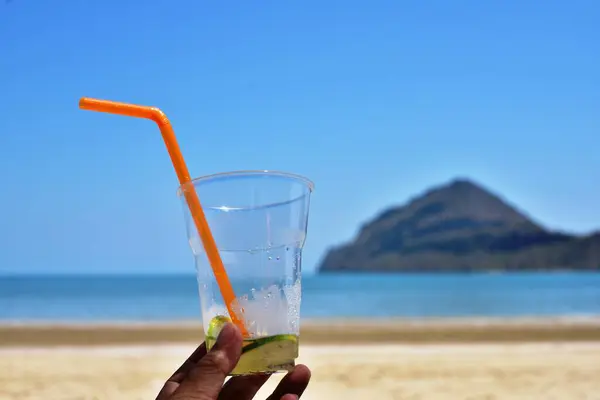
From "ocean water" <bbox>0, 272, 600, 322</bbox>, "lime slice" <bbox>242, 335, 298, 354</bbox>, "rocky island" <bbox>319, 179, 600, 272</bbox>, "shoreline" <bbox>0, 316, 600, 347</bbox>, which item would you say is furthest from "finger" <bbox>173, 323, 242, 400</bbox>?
"rocky island" <bbox>319, 179, 600, 272</bbox>

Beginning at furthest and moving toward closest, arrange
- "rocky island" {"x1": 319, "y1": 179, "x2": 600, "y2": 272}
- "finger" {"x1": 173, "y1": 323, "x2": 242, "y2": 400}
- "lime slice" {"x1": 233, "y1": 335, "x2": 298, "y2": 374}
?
"rocky island" {"x1": 319, "y1": 179, "x2": 600, "y2": 272} < "lime slice" {"x1": 233, "y1": 335, "x2": 298, "y2": 374} < "finger" {"x1": 173, "y1": 323, "x2": 242, "y2": 400}

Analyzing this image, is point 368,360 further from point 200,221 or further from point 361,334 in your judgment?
point 200,221

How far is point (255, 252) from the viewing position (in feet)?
7.10

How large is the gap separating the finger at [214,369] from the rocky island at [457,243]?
135 metres

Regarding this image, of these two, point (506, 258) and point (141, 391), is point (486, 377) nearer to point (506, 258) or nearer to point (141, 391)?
point (141, 391)

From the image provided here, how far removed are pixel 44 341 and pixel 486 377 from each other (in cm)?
938

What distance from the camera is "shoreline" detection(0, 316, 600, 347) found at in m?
14.6

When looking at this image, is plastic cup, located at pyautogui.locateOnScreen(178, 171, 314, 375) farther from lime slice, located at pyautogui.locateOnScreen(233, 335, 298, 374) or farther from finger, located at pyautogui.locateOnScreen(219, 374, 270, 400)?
finger, located at pyautogui.locateOnScreen(219, 374, 270, 400)

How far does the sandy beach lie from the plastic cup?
5.97 m

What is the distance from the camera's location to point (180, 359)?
11297 millimetres

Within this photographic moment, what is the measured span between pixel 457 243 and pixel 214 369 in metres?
145

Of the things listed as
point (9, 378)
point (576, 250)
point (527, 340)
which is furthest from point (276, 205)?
point (576, 250)

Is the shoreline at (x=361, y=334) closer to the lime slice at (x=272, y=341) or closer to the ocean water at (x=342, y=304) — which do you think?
the ocean water at (x=342, y=304)

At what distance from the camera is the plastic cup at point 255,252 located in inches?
83.7
